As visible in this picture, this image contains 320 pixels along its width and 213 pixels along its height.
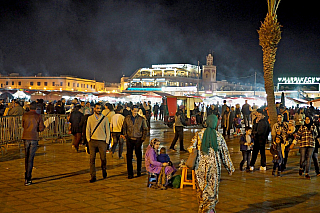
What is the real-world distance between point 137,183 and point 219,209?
220cm

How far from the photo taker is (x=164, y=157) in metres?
7.01

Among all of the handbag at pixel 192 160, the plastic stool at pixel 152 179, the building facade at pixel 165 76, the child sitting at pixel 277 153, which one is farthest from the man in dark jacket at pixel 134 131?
the building facade at pixel 165 76

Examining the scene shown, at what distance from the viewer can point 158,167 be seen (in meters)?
6.82

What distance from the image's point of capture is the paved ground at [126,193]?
535cm

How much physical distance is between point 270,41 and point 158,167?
25.0 ft

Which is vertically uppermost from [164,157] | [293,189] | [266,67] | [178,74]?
[178,74]

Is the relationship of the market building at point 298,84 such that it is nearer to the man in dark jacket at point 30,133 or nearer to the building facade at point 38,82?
the building facade at point 38,82

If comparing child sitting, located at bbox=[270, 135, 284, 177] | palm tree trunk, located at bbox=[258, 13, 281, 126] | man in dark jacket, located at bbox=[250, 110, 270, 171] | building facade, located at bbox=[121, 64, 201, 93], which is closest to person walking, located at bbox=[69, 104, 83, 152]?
man in dark jacket, located at bbox=[250, 110, 270, 171]

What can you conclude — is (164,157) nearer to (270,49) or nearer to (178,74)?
(270,49)

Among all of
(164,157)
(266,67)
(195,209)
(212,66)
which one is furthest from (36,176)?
(212,66)

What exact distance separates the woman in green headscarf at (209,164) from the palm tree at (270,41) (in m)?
7.86

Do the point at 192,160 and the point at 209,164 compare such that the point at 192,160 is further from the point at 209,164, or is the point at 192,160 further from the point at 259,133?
the point at 259,133

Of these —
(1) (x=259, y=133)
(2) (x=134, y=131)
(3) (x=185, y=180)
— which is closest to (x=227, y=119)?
(1) (x=259, y=133)

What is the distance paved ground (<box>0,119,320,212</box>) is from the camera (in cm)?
535
